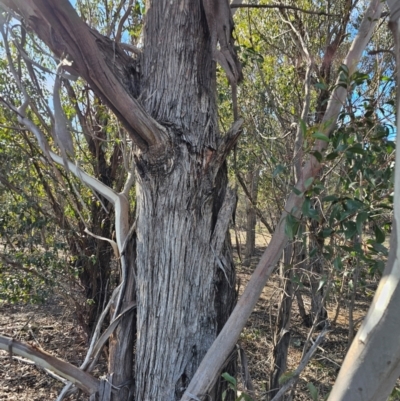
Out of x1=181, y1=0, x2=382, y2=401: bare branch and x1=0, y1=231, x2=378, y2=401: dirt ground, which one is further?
x1=0, y1=231, x2=378, y2=401: dirt ground

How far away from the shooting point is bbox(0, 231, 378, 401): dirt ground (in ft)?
13.6

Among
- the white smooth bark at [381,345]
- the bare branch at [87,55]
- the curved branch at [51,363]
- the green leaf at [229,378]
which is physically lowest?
the curved branch at [51,363]

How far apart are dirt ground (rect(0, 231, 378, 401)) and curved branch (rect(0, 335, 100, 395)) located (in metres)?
1.70

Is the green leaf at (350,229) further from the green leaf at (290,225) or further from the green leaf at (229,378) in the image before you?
the green leaf at (229,378)

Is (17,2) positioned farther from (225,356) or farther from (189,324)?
(225,356)

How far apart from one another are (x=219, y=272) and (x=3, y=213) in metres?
2.58

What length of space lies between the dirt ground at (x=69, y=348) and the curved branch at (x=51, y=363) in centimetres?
170

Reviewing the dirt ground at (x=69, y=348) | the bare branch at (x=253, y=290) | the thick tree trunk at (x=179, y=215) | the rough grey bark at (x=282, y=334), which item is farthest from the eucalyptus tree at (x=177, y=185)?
the rough grey bark at (x=282, y=334)

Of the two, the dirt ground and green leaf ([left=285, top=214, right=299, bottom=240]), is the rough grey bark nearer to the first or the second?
the dirt ground

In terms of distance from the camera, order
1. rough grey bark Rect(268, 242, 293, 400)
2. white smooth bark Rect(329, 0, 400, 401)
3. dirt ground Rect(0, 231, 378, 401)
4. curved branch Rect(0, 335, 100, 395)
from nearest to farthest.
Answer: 1. white smooth bark Rect(329, 0, 400, 401)
2. curved branch Rect(0, 335, 100, 395)
3. rough grey bark Rect(268, 242, 293, 400)
4. dirt ground Rect(0, 231, 378, 401)

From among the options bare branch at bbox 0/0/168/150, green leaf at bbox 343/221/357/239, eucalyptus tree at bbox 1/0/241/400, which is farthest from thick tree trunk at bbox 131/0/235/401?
green leaf at bbox 343/221/357/239

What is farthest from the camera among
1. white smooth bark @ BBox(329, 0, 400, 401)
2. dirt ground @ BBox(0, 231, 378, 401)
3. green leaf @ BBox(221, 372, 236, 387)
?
dirt ground @ BBox(0, 231, 378, 401)

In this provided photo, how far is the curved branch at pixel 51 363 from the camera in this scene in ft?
6.16

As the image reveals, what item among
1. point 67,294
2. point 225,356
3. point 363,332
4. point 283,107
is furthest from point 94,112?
point 363,332
